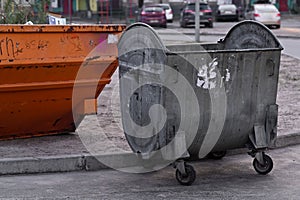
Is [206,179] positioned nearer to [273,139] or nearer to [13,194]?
[273,139]

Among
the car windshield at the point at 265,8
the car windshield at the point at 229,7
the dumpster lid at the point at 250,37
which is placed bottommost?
the car windshield at the point at 229,7

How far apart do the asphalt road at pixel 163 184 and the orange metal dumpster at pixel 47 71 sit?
3.67 feet

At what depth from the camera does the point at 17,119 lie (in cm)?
777

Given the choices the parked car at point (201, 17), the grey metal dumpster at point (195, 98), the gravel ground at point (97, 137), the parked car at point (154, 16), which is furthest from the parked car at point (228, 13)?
the grey metal dumpster at point (195, 98)

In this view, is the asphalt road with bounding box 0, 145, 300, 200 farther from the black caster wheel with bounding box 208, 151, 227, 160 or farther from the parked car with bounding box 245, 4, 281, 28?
the parked car with bounding box 245, 4, 281, 28

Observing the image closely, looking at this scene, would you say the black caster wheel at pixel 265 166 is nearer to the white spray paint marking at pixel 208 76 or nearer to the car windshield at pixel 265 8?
the white spray paint marking at pixel 208 76

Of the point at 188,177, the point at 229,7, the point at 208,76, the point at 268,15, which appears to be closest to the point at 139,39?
the point at 208,76

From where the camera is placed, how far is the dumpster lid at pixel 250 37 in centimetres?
693

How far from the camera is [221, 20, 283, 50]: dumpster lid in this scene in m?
6.93

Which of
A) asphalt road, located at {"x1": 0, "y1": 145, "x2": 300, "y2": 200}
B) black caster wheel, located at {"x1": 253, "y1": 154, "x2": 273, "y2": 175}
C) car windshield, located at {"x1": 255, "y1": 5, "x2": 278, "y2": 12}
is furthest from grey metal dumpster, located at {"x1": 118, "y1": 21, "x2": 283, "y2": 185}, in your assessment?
car windshield, located at {"x1": 255, "y1": 5, "x2": 278, "y2": 12}

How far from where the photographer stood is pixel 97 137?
8164 mm

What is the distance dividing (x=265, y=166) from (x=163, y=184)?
3.73 feet

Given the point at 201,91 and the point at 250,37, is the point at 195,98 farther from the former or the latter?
the point at 250,37

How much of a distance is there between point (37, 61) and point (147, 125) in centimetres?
162
